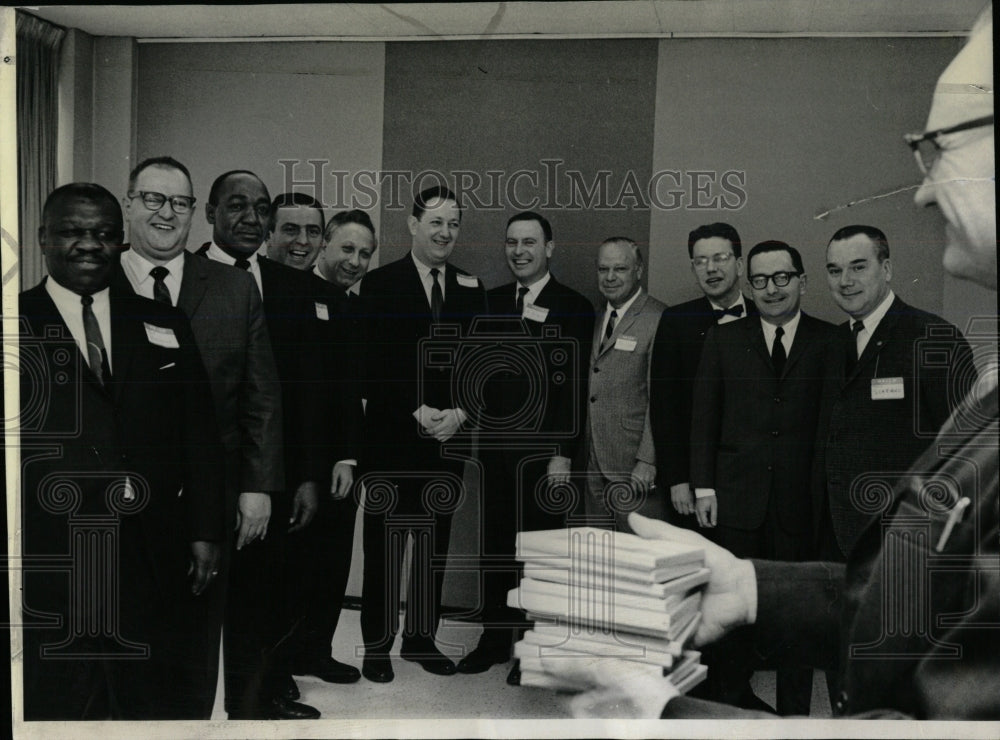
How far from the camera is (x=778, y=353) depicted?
3.77 metres

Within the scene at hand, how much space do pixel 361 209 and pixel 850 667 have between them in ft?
7.36

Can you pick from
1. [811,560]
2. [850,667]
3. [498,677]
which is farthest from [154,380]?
[850,667]

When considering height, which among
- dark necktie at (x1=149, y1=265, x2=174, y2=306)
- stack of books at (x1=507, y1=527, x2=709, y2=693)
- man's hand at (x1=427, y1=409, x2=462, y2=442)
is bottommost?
stack of books at (x1=507, y1=527, x2=709, y2=693)

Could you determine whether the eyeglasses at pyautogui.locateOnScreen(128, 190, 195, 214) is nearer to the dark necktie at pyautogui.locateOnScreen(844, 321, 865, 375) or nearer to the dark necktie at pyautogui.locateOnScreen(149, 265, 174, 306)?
the dark necktie at pyautogui.locateOnScreen(149, 265, 174, 306)

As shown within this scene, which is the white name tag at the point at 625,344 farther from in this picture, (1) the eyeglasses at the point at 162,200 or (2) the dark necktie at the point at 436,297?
(1) the eyeglasses at the point at 162,200

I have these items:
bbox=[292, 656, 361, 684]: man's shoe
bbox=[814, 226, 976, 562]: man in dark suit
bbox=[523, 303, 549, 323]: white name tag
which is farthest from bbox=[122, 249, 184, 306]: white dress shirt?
bbox=[814, 226, 976, 562]: man in dark suit

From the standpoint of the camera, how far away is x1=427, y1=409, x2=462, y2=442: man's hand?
12.6ft

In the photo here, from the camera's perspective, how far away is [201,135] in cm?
383

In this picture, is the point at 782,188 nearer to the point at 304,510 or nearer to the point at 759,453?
the point at 759,453

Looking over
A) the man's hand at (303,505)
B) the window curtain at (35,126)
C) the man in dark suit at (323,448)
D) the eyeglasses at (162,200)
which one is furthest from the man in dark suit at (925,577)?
the window curtain at (35,126)

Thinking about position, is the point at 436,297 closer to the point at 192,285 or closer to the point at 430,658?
the point at 192,285

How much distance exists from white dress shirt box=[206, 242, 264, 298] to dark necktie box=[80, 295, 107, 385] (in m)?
0.43

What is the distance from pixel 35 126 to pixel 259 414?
1225mm

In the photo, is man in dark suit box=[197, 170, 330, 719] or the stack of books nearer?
the stack of books
